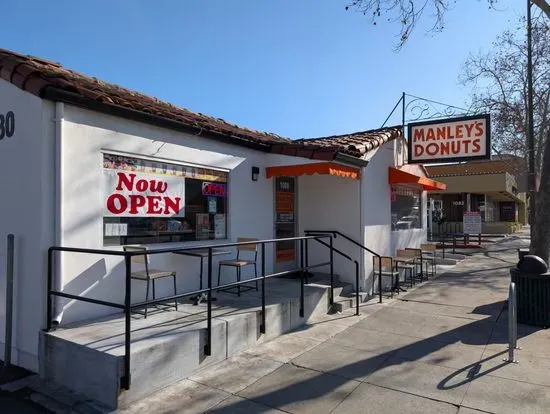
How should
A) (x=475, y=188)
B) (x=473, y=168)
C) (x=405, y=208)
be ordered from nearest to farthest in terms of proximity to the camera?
(x=405, y=208), (x=475, y=188), (x=473, y=168)

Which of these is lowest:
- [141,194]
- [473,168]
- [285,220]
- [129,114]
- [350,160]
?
[285,220]

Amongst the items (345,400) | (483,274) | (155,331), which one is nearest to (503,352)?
(345,400)

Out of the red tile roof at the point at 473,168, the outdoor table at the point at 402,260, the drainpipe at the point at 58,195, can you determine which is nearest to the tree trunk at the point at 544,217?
the outdoor table at the point at 402,260

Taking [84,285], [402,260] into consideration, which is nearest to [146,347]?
[84,285]

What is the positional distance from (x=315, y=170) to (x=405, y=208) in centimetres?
536

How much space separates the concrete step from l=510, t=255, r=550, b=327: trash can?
3979 millimetres

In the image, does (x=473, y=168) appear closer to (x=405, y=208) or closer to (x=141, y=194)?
(x=405, y=208)

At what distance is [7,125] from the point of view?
5184mm

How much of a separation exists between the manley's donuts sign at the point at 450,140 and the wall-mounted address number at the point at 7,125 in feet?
28.2

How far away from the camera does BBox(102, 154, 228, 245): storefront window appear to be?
18.2ft

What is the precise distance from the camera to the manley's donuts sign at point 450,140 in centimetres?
995

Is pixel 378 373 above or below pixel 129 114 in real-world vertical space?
below

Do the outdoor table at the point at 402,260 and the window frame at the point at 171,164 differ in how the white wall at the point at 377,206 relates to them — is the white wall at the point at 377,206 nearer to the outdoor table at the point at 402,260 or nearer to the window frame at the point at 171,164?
the outdoor table at the point at 402,260

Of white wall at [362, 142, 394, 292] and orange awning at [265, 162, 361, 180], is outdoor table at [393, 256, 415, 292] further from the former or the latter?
orange awning at [265, 162, 361, 180]
